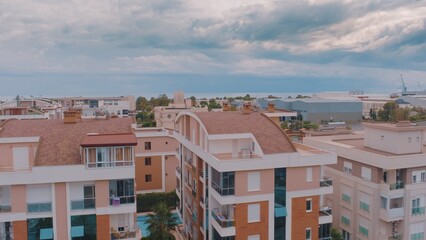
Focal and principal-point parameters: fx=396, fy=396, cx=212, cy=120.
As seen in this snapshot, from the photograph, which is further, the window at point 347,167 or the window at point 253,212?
the window at point 347,167

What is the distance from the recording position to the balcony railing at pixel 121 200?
24266 millimetres

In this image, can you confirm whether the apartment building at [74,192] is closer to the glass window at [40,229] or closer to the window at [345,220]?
the glass window at [40,229]

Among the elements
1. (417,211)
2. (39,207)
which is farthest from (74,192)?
(417,211)

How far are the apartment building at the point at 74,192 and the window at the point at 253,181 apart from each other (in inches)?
291

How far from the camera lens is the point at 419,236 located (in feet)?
99.9

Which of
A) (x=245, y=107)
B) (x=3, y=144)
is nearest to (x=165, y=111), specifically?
(x=245, y=107)

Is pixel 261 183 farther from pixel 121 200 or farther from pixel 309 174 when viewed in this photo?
pixel 121 200

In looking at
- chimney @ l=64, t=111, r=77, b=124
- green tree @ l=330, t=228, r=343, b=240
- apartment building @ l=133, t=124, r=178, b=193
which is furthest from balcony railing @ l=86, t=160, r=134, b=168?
apartment building @ l=133, t=124, r=178, b=193

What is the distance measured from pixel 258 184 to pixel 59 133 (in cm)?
1382

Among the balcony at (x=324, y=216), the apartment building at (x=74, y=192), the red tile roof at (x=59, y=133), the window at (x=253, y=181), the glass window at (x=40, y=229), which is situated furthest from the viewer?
the balcony at (x=324, y=216)

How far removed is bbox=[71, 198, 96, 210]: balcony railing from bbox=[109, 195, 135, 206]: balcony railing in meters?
1.06

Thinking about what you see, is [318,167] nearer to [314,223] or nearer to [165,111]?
[314,223]

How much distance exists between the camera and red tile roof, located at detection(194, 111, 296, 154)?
1059 inches

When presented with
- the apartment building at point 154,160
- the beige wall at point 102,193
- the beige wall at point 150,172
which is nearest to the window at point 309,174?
the beige wall at point 102,193
